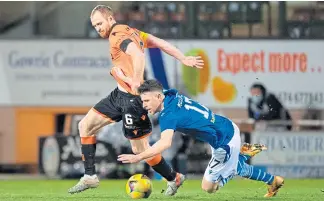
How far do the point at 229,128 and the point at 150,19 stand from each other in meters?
11.3

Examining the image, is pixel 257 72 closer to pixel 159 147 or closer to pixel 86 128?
pixel 86 128

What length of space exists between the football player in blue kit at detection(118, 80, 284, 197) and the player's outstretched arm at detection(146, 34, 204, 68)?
22.0 inches

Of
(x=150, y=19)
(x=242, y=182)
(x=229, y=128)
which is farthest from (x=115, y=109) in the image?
(x=150, y=19)

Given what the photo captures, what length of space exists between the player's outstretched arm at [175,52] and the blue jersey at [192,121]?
57cm

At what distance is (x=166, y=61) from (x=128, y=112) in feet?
37.7

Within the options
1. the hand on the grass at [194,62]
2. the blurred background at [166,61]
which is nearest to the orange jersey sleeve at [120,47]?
the hand on the grass at [194,62]

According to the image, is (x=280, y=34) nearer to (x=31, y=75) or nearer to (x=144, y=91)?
(x=31, y=75)

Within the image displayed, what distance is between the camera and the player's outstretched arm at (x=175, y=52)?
1262 centimetres

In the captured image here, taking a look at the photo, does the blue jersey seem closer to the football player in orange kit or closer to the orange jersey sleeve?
the football player in orange kit

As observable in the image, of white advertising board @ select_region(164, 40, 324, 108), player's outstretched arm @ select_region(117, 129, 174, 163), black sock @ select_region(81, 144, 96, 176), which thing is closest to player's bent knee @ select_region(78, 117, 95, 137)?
black sock @ select_region(81, 144, 96, 176)

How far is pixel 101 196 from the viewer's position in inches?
522

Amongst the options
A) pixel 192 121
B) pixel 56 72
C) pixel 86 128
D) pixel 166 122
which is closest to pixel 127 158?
pixel 166 122

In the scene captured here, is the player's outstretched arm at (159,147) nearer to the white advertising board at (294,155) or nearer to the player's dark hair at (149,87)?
the player's dark hair at (149,87)

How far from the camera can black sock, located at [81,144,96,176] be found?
13.1m
